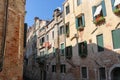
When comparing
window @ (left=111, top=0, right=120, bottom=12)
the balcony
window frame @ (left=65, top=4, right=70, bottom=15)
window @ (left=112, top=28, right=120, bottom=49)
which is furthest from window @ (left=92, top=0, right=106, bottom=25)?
window frame @ (left=65, top=4, right=70, bottom=15)

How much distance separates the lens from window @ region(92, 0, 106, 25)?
1464 cm

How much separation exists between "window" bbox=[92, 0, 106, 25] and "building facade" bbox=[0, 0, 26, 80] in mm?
7893

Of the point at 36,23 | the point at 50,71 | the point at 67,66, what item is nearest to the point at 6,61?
the point at 67,66

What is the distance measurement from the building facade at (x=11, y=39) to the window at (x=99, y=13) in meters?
7.89

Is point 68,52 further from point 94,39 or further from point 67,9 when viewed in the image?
point 67,9

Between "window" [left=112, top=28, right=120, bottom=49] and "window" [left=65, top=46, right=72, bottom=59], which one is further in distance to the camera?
"window" [left=65, top=46, right=72, bottom=59]

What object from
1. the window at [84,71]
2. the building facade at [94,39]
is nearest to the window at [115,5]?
the building facade at [94,39]

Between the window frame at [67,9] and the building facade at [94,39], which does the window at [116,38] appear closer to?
the building facade at [94,39]

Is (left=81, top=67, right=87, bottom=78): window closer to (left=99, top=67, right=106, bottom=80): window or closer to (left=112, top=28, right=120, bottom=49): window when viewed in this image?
(left=99, top=67, right=106, bottom=80): window

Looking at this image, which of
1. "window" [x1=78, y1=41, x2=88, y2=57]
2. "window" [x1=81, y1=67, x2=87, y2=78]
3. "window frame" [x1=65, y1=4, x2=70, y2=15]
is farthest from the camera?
"window frame" [x1=65, y1=4, x2=70, y2=15]

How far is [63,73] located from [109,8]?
32.1ft

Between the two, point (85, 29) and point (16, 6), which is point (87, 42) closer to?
point (85, 29)

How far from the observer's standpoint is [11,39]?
8.39m

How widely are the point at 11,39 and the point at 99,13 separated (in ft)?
30.1
